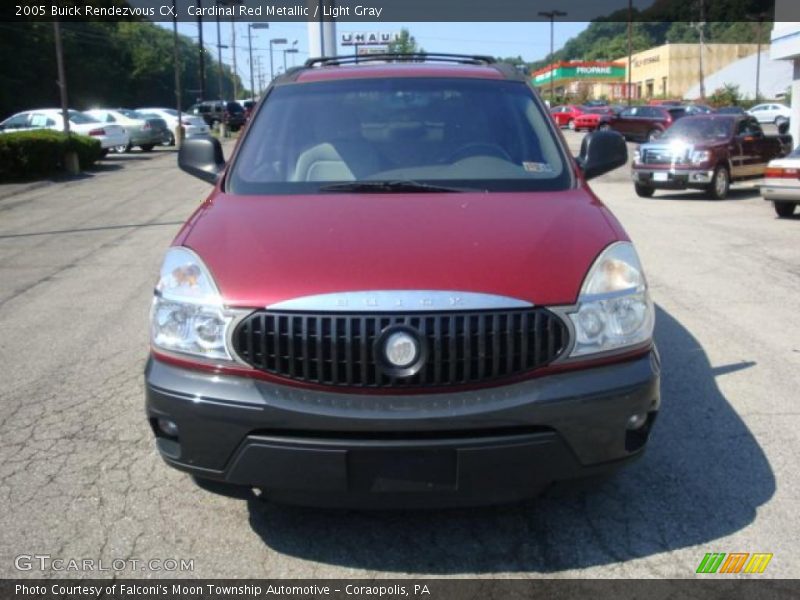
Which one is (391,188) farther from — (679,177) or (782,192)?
(679,177)

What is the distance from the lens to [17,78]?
53.8 m

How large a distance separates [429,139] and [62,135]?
20.1 metres

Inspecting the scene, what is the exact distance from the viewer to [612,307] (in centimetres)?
312

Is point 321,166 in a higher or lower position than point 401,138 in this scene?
lower

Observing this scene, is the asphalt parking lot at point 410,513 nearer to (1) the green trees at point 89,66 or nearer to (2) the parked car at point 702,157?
(2) the parked car at point 702,157

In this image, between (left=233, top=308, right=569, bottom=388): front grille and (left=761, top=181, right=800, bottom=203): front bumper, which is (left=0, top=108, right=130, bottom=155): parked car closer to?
(left=761, top=181, right=800, bottom=203): front bumper

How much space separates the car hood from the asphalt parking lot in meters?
0.82

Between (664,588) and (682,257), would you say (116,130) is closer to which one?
(682,257)

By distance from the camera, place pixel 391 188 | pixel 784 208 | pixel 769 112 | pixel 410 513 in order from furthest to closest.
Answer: pixel 769 112
pixel 784 208
pixel 391 188
pixel 410 513

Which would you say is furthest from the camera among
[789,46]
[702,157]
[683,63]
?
[683,63]

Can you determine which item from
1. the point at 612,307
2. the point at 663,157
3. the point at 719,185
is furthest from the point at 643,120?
the point at 612,307
